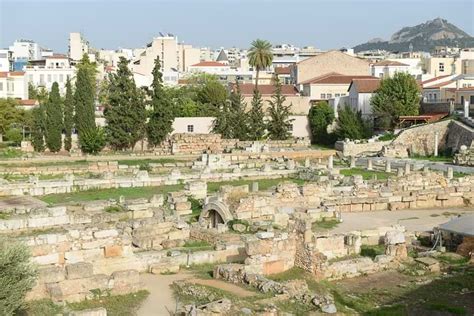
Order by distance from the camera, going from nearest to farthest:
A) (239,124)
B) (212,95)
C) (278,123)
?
(239,124)
(278,123)
(212,95)

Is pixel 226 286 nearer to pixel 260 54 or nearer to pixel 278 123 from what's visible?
pixel 278 123

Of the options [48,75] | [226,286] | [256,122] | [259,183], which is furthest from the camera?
[48,75]

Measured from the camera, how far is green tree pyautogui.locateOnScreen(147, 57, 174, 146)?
185 ft

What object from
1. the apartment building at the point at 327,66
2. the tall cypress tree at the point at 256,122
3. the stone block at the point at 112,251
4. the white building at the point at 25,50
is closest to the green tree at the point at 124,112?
the tall cypress tree at the point at 256,122

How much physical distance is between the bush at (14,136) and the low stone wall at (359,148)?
26960 mm

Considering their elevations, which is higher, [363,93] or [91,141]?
[363,93]

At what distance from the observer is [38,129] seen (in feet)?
173

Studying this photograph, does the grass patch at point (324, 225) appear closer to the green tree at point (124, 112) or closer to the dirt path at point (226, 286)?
the dirt path at point (226, 286)

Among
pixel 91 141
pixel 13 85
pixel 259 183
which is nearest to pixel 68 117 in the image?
pixel 91 141

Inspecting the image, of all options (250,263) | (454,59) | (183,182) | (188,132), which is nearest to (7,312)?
(250,263)

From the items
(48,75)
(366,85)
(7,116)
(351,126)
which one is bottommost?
(351,126)

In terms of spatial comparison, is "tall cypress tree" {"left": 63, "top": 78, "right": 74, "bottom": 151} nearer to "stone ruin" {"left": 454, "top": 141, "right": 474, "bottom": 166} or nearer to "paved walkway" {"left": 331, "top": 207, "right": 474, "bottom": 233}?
"paved walkway" {"left": 331, "top": 207, "right": 474, "bottom": 233}

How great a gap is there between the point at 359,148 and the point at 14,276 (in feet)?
141

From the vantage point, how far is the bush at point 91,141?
53000mm
